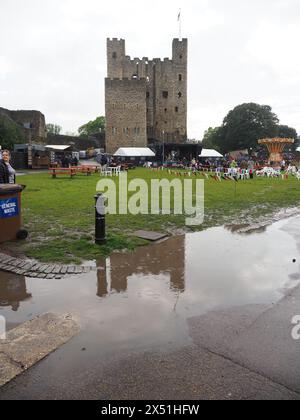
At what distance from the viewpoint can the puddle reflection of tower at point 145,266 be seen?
550 centimetres

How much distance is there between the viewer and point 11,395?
2.97 meters

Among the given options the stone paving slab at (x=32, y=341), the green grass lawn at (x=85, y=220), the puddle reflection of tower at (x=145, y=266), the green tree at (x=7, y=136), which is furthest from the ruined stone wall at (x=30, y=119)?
the stone paving slab at (x=32, y=341)

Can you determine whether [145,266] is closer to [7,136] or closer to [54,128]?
[7,136]

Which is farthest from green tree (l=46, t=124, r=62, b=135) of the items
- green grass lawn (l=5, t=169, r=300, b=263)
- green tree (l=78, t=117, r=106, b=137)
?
green grass lawn (l=5, t=169, r=300, b=263)

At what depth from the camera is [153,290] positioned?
5289 mm

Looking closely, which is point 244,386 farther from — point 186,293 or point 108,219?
point 108,219

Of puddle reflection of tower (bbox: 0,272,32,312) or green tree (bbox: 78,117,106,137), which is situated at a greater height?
green tree (bbox: 78,117,106,137)

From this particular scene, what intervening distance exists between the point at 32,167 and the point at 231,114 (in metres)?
53.1

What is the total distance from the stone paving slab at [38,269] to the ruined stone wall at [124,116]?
5081 centimetres

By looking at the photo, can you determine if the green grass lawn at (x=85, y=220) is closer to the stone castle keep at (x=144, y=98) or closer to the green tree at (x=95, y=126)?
the stone castle keep at (x=144, y=98)

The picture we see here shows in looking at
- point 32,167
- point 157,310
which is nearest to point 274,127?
point 32,167

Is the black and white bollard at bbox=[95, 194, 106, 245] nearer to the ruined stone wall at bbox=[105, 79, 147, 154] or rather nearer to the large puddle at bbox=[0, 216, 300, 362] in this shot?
the large puddle at bbox=[0, 216, 300, 362]

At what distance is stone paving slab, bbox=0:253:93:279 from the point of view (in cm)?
586

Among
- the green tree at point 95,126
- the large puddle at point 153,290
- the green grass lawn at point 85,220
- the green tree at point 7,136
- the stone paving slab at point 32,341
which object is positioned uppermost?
the green tree at point 95,126
